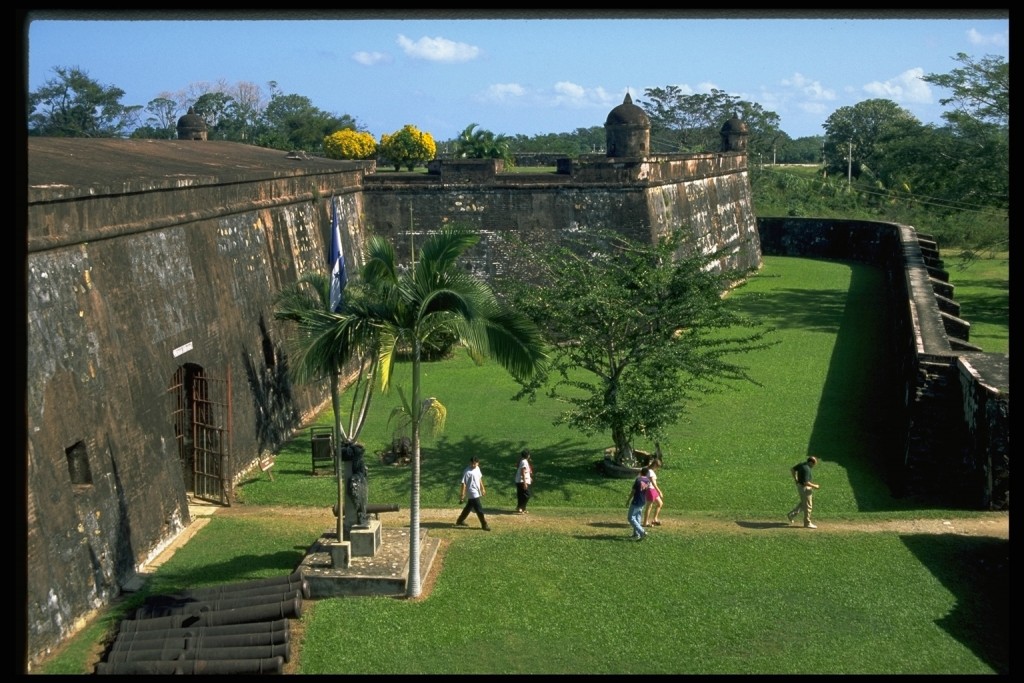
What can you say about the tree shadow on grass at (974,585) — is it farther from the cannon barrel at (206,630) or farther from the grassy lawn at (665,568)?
the cannon barrel at (206,630)

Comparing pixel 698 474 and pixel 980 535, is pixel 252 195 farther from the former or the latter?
pixel 980 535

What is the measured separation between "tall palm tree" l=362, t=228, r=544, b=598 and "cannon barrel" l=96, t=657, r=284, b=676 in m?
1.71

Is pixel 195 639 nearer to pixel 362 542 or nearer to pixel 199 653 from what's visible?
pixel 199 653

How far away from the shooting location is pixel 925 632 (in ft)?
25.1

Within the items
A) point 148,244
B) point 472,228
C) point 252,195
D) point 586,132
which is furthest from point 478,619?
point 586,132

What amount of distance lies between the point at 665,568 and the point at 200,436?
5.38 metres

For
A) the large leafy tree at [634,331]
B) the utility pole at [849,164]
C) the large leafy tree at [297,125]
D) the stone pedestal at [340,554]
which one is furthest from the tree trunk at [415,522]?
the utility pole at [849,164]

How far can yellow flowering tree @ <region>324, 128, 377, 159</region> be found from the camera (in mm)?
35000

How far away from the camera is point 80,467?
873 cm

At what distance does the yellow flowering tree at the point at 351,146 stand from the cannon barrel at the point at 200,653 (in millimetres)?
28871

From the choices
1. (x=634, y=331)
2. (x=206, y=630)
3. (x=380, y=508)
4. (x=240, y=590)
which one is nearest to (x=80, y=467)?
(x=240, y=590)

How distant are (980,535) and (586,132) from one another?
92.2m

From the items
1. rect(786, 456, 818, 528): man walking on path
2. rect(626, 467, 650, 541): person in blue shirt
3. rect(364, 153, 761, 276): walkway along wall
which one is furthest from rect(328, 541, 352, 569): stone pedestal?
rect(364, 153, 761, 276): walkway along wall

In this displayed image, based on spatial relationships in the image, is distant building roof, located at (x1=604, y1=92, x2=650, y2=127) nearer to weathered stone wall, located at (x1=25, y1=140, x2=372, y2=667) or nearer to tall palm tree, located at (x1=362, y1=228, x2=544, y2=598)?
weathered stone wall, located at (x1=25, y1=140, x2=372, y2=667)
